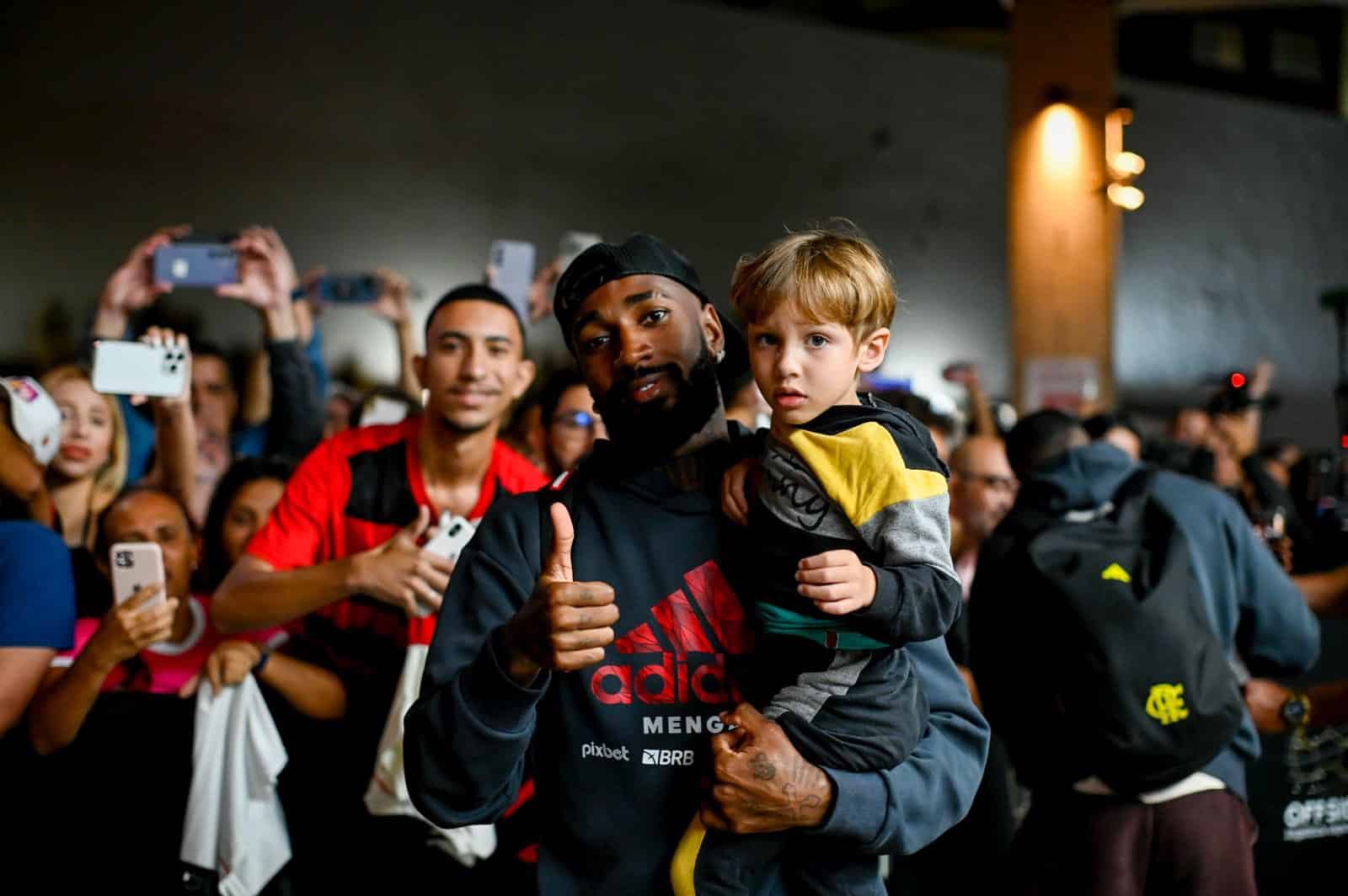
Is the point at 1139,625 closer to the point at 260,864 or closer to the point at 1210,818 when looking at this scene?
the point at 1210,818

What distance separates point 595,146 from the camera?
7973 millimetres

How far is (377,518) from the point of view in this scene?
2494 millimetres

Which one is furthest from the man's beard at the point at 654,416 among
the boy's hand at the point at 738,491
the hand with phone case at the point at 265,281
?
the hand with phone case at the point at 265,281

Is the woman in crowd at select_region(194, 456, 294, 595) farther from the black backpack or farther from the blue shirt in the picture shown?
the black backpack

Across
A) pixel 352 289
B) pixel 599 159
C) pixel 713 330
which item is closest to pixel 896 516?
pixel 713 330

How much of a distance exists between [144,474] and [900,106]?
6977 millimetres

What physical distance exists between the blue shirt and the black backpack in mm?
1917

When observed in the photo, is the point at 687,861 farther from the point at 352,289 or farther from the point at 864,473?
the point at 352,289

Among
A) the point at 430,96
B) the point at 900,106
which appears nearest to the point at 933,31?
the point at 900,106

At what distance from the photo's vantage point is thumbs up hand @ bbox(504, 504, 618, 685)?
3.97 feet

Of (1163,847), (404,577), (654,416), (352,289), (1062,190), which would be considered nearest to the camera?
(654,416)

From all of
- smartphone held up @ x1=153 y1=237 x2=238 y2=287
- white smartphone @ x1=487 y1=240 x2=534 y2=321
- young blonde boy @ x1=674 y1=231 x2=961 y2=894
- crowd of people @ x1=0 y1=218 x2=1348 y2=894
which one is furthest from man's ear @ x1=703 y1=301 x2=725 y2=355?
smartphone held up @ x1=153 y1=237 x2=238 y2=287

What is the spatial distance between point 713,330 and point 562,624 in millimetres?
585

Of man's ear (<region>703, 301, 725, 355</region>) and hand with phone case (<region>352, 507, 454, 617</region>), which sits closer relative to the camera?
man's ear (<region>703, 301, 725, 355</region>)
